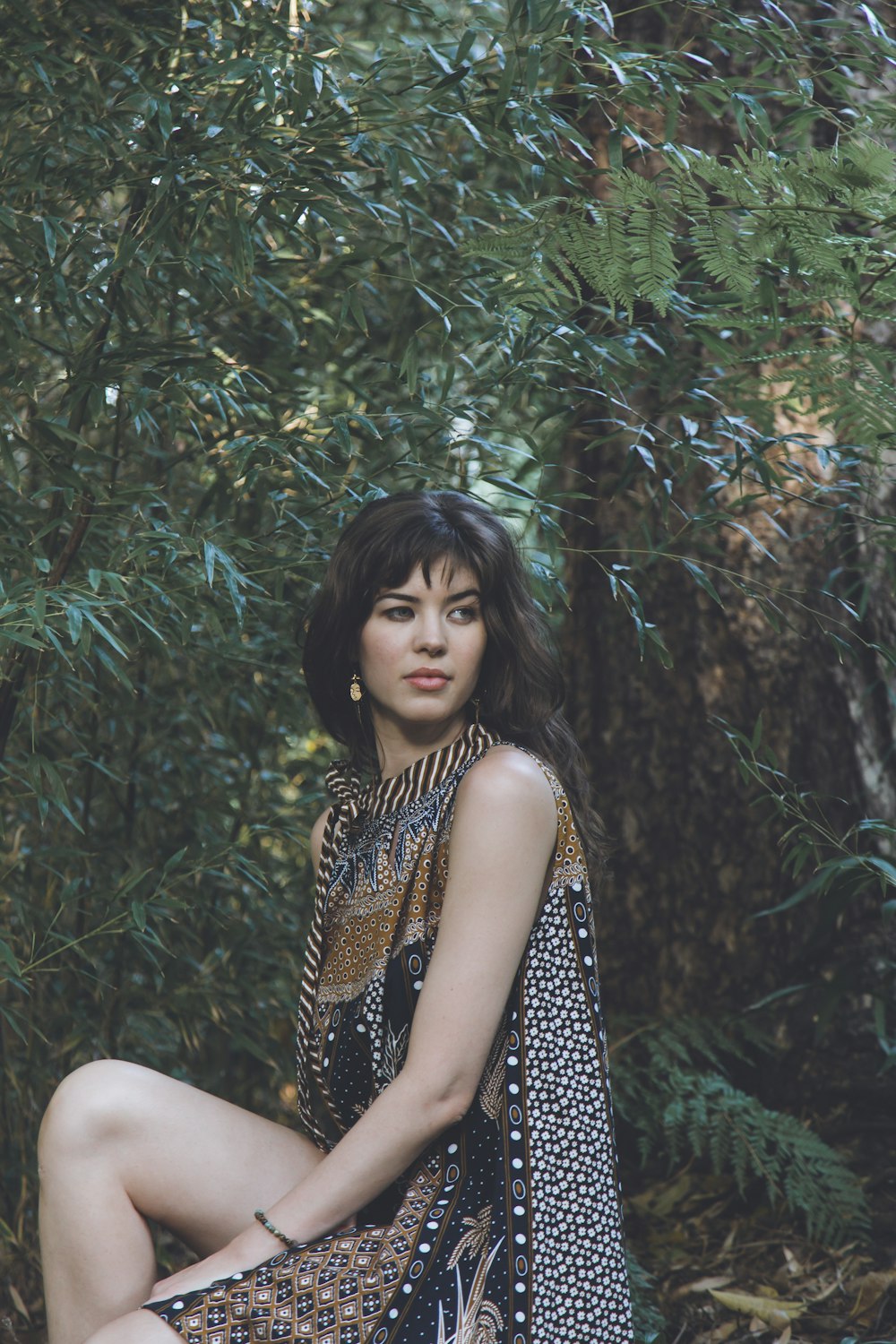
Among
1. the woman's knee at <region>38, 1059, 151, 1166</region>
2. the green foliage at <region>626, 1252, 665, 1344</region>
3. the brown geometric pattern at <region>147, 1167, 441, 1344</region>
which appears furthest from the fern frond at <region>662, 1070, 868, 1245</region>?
the woman's knee at <region>38, 1059, 151, 1166</region>

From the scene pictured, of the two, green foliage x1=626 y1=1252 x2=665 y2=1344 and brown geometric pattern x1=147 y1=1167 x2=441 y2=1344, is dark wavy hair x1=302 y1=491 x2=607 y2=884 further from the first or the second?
green foliage x1=626 y1=1252 x2=665 y2=1344

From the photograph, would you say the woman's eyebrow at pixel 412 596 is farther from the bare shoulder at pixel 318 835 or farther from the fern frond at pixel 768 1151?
the fern frond at pixel 768 1151

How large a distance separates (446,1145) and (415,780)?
1.48 ft

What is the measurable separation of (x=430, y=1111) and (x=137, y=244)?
1.11 meters

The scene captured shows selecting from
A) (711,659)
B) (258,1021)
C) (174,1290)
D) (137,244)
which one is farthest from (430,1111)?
(711,659)

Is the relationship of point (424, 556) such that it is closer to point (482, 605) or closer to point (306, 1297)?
point (482, 605)

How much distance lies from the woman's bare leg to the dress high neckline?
0.42 m

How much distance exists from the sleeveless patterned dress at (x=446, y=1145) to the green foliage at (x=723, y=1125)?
0.69 meters

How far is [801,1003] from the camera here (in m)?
2.42

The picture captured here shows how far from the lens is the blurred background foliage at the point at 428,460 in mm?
1679

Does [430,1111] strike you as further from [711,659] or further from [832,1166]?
[711,659]

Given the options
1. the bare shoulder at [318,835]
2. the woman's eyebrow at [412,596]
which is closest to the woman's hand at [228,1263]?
the bare shoulder at [318,835]

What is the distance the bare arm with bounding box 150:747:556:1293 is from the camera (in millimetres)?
1452

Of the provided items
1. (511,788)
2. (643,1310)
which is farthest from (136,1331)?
(643,1310)
